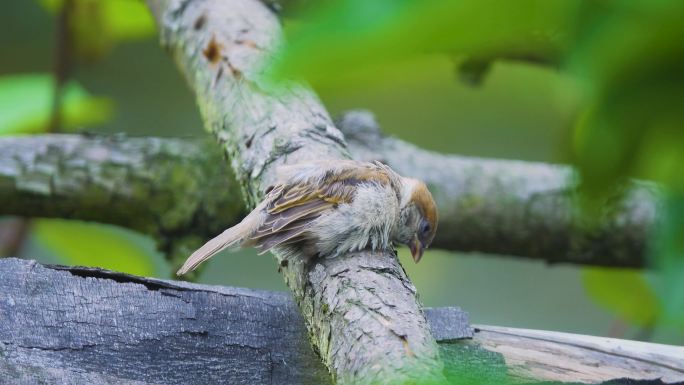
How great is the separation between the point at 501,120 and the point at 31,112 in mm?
4680

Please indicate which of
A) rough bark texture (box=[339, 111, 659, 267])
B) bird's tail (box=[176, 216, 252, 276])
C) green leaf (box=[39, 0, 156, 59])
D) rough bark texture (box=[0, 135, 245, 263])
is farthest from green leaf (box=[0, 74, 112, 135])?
bird's tail (box=[176, 216, 252, 276])

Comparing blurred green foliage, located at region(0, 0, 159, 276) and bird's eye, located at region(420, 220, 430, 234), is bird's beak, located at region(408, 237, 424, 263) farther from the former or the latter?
blurred green foliage, located at region(0, 0, 159, 276)

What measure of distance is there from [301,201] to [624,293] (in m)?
1.77

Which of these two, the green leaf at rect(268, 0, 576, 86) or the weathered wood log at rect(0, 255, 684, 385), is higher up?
the weathered wood log at rect(0, 255, 684, 385)

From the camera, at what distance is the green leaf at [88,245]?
421 cm

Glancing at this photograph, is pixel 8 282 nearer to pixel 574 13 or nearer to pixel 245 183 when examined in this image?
pixel 245 183

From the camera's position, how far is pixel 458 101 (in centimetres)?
807

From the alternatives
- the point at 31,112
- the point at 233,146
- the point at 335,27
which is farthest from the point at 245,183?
the point at 335,27

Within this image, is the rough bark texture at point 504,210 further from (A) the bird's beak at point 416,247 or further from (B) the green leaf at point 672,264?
(B) the green leaf at point 672,264

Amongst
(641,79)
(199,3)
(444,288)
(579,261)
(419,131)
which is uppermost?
(419,131)

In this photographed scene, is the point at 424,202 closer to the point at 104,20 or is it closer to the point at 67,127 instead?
the point at 67,127

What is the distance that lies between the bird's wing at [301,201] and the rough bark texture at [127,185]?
4.12 feet

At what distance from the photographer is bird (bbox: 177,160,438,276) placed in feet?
8.89

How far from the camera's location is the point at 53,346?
214 cm
